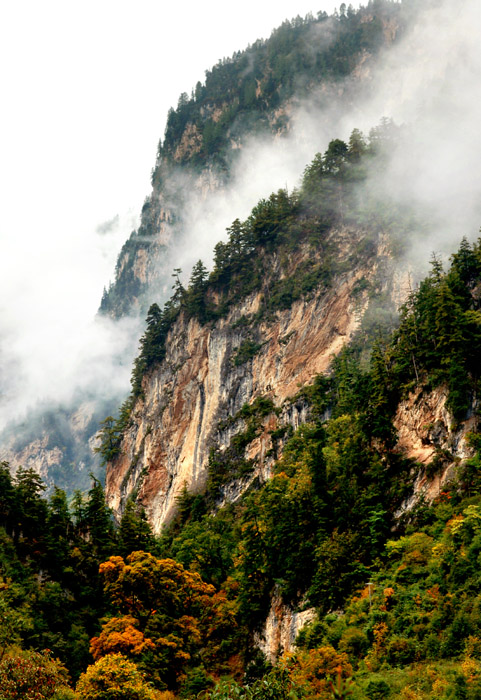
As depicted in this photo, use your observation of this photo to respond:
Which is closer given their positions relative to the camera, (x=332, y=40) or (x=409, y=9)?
(x=409, y=9)

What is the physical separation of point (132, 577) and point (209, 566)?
15.8 m

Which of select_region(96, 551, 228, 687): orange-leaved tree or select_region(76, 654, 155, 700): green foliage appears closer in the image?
select_region(76, 654, 155, 700): green foliage

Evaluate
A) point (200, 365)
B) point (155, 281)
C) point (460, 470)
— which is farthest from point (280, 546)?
point (155, 281)

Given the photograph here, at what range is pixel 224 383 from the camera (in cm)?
8412

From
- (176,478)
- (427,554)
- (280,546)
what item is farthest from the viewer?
(176,478)

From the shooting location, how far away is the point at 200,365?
89.8m

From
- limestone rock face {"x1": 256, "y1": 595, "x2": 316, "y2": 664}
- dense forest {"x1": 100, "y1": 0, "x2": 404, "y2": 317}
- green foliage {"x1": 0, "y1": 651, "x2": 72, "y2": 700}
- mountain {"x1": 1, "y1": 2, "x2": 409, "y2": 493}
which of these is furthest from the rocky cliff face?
dense forest {"x1": 100, "y1": 0, "x2": 404, "y2": 317}

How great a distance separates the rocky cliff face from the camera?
73.8 metres

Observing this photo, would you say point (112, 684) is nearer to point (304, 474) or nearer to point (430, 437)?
point (304, 474)

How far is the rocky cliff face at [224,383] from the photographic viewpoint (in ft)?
242

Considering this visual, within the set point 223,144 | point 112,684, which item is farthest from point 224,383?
point 223,144

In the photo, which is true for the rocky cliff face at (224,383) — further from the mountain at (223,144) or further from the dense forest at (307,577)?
the mountain at (223,144)

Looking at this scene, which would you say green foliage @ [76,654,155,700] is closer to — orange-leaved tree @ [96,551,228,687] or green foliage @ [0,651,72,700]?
green foliage @ [0,651,72,700]

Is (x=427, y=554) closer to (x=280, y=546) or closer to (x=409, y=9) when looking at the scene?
(x=280, y=546)
